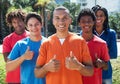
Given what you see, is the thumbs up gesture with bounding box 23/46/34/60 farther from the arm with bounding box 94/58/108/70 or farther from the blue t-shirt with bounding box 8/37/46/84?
the arm with bounding box 94/58/108/70

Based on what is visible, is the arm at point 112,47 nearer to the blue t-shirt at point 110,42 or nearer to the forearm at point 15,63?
the blue t-shirt at point 110,42

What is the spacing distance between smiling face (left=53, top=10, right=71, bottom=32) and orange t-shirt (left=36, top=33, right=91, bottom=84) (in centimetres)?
10

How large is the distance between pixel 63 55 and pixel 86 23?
0.57 meters

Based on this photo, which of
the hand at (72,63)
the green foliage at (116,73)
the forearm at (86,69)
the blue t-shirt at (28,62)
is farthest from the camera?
the green foliage at (116,73)

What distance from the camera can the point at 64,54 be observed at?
3.40m

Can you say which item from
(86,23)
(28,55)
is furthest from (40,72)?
(86,23)

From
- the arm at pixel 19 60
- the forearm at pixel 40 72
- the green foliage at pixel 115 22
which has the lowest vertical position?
the green foliage at pixel 115 22

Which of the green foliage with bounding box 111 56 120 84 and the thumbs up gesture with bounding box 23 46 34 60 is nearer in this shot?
the thumbs up gesture with bounding box 23 46 34 60

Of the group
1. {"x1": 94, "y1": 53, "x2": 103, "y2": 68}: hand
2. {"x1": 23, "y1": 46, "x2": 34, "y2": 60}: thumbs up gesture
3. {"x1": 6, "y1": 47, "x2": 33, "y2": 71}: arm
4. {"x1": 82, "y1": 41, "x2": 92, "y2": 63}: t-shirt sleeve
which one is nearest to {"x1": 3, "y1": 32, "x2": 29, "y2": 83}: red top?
{"x1": 6, "y1": 47, "x2": 33, "y2": 71}: arm

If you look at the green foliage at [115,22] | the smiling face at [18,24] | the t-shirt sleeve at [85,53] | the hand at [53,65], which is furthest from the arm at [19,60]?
the green foliage at [115,22]

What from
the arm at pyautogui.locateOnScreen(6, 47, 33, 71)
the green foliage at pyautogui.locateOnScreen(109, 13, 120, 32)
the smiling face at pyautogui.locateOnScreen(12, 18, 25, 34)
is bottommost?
the green foliage at pyautogui.locateOnScreen(109, 13, 120, 32)

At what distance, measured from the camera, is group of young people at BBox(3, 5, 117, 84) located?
11.2 ft

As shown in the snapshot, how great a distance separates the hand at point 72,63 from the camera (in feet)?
10.6

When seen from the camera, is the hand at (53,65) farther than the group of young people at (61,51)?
No
